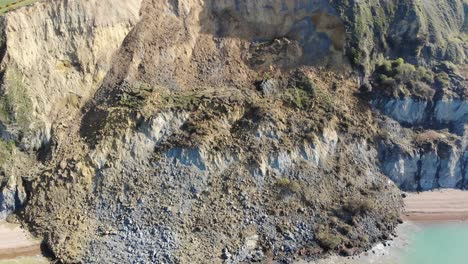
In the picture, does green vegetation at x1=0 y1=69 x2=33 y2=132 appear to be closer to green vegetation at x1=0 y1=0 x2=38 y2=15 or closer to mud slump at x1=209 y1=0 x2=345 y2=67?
green vegetation at x1=0 y1=0 x2=38 y2=15

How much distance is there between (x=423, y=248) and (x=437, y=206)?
5499 mm

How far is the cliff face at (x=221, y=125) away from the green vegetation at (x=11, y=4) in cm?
79

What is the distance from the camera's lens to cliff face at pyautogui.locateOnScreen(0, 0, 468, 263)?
33688 mm

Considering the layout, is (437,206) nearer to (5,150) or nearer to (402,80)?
(402,80)

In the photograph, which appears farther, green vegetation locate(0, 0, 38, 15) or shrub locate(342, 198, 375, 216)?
shrub locate(342, 198, 375, 216)

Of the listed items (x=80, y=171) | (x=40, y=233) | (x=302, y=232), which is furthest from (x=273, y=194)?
(x=40, y=233)

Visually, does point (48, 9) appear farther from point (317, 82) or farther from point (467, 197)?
point (467, 197)

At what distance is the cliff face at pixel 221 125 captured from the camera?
111 feet

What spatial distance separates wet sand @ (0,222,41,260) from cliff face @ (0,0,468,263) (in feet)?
2.82

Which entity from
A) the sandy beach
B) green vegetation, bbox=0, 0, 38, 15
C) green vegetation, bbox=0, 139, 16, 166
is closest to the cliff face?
green vegetation, bbox=0, 139, 16, 166

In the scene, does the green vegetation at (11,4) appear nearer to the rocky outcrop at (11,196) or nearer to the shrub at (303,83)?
the rocky outcrop at (11,196)

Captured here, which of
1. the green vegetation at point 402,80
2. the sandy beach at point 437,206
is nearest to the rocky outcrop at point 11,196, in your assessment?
the sandy beach at point 437,206

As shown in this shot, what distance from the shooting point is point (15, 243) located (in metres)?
32.1

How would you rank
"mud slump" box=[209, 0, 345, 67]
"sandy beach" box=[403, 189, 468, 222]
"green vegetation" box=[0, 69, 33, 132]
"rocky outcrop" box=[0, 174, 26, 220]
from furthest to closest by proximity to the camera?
1. "mud slump" box=[209, 0, 345, 67]
2. "sandy beach" box=[403, 189, 468, 222]
3. "green vegetation" box=[0, 69, 33, 132]
4. "rocky outcrop" box=[0, 174, 26, 220]
